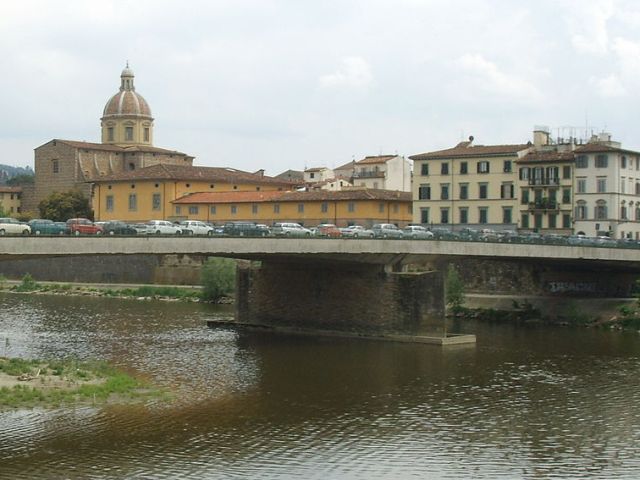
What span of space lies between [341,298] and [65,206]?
231 ft

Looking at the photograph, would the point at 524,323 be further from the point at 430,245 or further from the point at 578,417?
the point at 578,417

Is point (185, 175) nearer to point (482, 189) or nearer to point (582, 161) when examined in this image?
point (482, 189)

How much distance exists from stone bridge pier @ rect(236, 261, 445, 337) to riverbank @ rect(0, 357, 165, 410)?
65.5 ft

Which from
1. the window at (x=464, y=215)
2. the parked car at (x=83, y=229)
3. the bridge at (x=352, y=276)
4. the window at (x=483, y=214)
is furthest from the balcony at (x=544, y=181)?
the parked car at (x=83, y=229)

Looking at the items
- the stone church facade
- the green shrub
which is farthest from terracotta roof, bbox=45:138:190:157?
the green shrub

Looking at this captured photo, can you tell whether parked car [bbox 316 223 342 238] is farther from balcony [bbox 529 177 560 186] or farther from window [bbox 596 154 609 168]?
window [bbox 596 154 609 168]

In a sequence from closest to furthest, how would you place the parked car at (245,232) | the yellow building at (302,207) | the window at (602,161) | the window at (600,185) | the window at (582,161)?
the parked car at (245,232) → the window at (602,161) → the window at (600,185) → the window at (582,161) → the yellow building at (302,207)

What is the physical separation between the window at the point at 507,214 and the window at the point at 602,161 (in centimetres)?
913

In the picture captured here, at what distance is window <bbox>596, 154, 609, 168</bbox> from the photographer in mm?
89062

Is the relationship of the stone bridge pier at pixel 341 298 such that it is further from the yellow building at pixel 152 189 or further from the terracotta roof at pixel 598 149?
the yellow building at pixel 152 189

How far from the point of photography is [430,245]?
62156 millimetres

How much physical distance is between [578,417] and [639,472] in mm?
7663

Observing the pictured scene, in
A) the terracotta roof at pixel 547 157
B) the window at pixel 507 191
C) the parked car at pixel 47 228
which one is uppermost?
the terracotta roof at pixel 547 157

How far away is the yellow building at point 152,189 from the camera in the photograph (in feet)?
359
